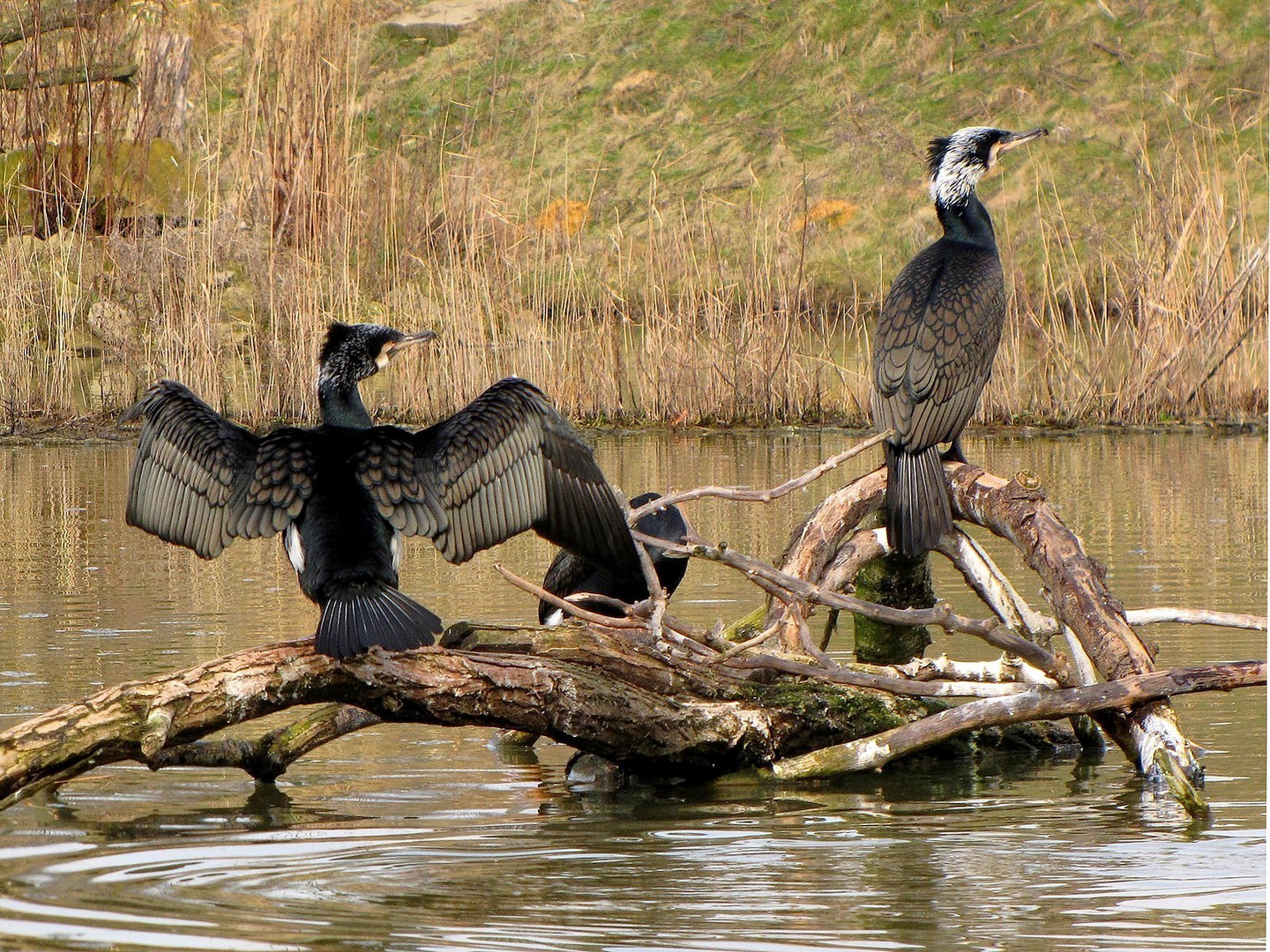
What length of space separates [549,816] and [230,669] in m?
0.78

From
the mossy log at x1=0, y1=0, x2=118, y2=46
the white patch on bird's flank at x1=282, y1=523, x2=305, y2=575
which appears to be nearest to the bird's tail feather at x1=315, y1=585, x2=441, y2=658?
the white patch on bird's flank at x1=282, y1=523, x2=305, y2=575

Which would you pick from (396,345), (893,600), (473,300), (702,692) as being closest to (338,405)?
(396,345)

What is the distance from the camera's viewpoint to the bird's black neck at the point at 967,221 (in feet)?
19.6

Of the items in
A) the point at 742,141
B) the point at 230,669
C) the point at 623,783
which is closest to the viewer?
the point at 230,669

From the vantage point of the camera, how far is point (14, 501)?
10.3 m

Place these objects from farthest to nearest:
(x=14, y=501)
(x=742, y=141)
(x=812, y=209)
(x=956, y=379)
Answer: (x=742, y=141) → (x=812, y=209) → (x=14, y=501) → (x=956, y=379)

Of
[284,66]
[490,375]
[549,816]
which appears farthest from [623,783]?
[284,66]

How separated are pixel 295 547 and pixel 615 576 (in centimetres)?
132

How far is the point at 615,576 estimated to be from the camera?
5.31 m

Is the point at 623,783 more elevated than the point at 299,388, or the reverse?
the point at 299,388

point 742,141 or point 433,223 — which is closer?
point 433,223

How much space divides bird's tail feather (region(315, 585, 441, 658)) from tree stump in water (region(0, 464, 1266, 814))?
0.13 m

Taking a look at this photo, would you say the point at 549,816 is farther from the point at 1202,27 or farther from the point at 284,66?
the point at 1202,27

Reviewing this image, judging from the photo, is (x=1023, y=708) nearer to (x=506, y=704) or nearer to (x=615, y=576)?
(x=506, y=704)
